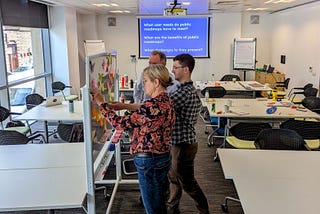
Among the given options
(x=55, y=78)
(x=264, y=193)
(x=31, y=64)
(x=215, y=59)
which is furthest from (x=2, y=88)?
(x=215, y=59)

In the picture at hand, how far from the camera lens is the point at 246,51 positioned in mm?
9773

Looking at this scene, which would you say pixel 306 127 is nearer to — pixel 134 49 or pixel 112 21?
pixel 134 49

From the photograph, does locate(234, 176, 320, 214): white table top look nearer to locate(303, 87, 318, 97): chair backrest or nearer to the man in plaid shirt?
the man in plaid shirt

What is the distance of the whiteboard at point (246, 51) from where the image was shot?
978 cm

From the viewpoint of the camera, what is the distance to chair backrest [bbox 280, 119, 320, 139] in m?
3.83

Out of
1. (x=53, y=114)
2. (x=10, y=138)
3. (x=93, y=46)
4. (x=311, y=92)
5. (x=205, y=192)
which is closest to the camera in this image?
(x=10, y=138)

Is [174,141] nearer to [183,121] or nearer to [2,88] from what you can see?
[183,121]

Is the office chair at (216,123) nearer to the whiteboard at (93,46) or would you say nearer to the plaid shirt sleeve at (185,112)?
the plaid shirt sleeve at (185,112)

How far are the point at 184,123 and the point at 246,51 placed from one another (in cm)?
775

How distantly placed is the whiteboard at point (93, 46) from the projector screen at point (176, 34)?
53.4 inches

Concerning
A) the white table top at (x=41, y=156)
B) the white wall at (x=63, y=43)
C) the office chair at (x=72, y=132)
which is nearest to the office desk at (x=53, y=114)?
the office chair at (x=72, y=132)

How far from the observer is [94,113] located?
239 centimetres

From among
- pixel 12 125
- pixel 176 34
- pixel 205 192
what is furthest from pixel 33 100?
pixel 176 34

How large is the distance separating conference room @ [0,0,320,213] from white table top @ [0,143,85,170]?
0.03 meters
